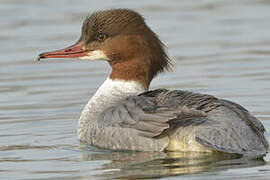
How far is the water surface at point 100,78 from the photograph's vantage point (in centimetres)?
788

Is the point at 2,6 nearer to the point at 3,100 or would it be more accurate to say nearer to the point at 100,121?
the point at 3,100

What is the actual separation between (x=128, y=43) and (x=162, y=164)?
1904 millimetres

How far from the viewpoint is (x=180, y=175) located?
24.4 ft

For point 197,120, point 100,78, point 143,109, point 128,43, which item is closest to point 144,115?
point 143,109

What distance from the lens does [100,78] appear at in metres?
12.4

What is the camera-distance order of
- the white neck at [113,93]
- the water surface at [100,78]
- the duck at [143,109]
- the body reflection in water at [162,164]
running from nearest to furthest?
the body reflection in water at [162,164] < the water surface at [100,78] < the duck at [143,109] < the white neck at [113,93]

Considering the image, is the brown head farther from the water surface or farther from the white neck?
the water surface

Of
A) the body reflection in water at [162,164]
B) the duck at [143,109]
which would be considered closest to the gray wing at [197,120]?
the duck at [143,109]

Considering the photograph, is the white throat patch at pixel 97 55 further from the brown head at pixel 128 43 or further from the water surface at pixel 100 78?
the water surface at pixel 100 78

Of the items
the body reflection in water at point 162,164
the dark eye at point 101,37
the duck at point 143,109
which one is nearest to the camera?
the body reflection in water at point 162,164

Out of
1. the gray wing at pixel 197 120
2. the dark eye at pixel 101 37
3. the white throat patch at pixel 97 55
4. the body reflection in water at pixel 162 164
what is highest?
the dark eye at pixel 101 37

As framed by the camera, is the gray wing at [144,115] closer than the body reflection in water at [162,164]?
No

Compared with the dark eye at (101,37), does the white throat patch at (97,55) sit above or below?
below

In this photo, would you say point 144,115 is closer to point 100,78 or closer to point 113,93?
point 113,93
